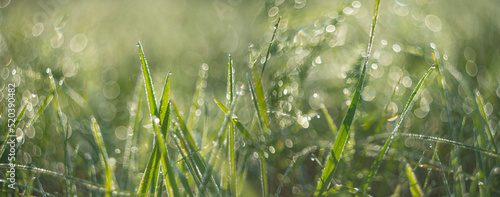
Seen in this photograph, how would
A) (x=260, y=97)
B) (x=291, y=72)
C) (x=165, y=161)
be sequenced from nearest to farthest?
(x=165, y=161) < (x=260, y=97) < (x=291, y=72)

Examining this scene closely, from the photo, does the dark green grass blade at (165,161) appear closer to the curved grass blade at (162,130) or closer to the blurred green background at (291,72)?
the curved grass blade at (162,130)

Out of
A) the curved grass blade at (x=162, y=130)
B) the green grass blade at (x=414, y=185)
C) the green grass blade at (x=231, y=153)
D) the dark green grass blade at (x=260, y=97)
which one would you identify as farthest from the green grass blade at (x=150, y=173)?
the green grass blade at (x=414, y=185)

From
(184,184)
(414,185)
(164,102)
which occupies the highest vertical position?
(164,102)

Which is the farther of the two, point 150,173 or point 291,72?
point 291,72

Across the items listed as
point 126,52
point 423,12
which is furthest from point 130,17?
point 423,12

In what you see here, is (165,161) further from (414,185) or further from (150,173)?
(414,185)

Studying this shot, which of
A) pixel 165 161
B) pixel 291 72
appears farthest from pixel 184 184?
pixel 291 72

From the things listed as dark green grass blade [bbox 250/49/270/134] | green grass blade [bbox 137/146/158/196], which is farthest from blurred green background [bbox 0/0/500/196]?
green grass blade [bbox 137/146/158/196]

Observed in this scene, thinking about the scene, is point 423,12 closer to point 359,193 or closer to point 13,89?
point 359,193
